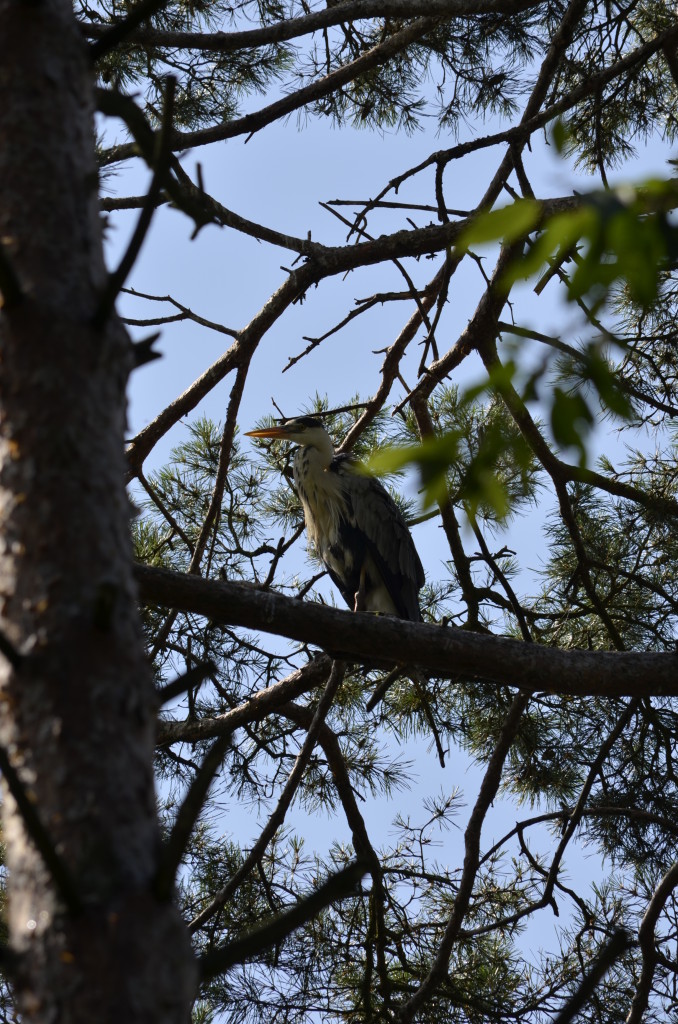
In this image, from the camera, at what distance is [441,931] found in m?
3.45

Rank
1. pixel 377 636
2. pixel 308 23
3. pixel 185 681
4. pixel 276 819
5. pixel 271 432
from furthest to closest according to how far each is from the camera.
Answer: pixel 271 432
pixel 308 23
pixel 276 819
pixel 377 636
pixel 185 681

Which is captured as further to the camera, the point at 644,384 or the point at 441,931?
the point at 644,384

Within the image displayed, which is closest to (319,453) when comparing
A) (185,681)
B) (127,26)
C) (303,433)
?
(303,433)

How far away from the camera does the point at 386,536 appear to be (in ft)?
17.3

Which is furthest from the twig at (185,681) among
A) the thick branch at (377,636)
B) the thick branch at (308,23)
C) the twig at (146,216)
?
the thick branch at (308,23)

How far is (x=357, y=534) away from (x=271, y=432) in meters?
0.70

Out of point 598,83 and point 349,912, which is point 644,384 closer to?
point 598,83

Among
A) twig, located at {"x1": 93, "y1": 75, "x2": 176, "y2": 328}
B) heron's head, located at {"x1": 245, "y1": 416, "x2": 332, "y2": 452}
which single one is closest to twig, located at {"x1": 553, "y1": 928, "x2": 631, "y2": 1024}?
twig, located at {"x1": 93, "y1": 75, "x2": 176, "y2": 328}

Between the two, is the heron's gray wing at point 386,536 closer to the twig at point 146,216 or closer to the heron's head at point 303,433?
the heron's head at point 303,433

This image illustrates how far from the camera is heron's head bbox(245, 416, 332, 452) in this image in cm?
514

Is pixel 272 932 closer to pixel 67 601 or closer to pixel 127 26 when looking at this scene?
pixel 67 601

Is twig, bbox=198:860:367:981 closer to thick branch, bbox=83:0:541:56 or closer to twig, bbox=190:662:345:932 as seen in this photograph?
twig, bbox=190:662:345:932

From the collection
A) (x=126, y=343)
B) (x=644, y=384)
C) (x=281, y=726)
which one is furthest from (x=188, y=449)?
(x=126, y=343)

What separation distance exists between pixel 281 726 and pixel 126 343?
3.08 meters
